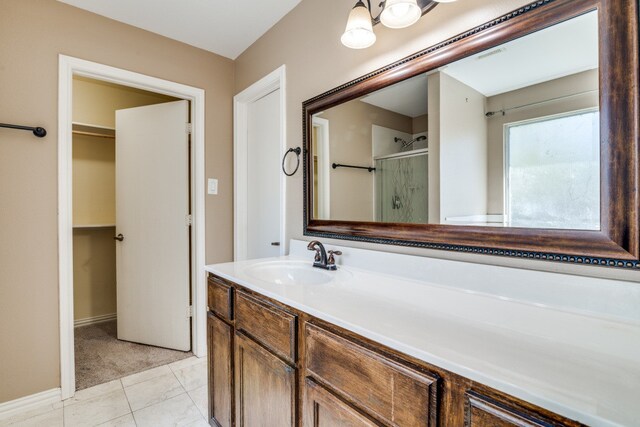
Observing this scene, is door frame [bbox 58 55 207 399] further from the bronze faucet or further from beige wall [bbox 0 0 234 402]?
the bronze faucet

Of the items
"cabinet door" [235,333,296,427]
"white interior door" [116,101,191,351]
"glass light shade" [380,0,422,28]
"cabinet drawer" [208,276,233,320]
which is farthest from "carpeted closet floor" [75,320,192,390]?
"glass light shade" [380,0,422,28]

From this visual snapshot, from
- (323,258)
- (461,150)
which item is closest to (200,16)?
(323,258)

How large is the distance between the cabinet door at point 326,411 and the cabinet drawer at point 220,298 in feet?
1.84

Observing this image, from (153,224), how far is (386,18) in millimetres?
2266

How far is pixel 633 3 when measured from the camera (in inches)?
29.6

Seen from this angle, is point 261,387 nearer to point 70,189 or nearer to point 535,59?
point 535,59

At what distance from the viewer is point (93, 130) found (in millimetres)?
2887

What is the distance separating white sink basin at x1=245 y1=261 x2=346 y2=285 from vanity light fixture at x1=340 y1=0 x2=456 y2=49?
3.44 ft

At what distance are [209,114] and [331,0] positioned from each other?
1326 mm

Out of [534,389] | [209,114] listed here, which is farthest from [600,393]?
→ [209,114]

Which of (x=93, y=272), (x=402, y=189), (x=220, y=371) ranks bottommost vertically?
(x=220, y=371)

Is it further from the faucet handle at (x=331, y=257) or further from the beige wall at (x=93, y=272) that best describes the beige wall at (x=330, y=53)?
the beige wall at (x=93, y=272)

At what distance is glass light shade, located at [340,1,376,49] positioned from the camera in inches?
48.6

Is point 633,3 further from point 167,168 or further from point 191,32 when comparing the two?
point 167,168
